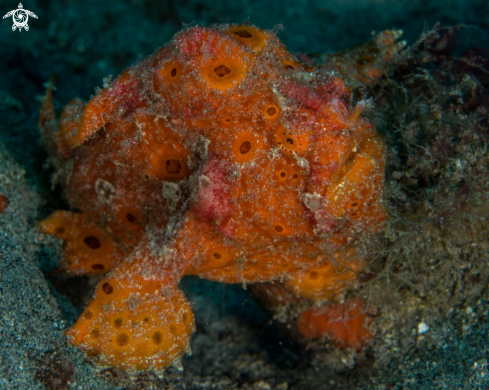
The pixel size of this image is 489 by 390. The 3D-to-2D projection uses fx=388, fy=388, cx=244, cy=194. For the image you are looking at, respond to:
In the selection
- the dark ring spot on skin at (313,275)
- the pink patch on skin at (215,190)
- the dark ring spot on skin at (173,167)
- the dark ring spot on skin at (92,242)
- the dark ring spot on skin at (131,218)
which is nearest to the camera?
the pink patch on skin at (215,190)

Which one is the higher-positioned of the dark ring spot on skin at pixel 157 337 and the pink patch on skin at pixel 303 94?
the pink patch on skin at pixel 303 94

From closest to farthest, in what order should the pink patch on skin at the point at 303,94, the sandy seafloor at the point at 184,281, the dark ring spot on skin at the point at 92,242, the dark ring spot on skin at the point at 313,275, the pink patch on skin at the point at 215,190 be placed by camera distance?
the pink patch on skin at the point at 303,94, the pink patch on skin at the point at 215,190, the sandy seafloor at the point at 184,281, the dark ring spot on skin at the point at 313,275, the dark ring spot on skin at the point at 92,242

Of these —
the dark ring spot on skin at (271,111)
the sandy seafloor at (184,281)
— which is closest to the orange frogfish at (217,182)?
the dark ring spot on skin at (271,111)

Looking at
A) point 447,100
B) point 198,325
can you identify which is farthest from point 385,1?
point 198,325

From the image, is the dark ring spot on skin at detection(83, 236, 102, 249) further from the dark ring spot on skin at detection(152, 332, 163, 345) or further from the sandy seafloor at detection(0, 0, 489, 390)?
the dark ring spot on skin at detection(152, 332, 163, 345)

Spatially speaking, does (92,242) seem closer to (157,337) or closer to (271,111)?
(157,337)

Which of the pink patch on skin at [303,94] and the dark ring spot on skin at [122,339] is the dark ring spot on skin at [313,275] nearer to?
the pink patch on skin at [303,94]

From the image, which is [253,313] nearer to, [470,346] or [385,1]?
[470,346]
